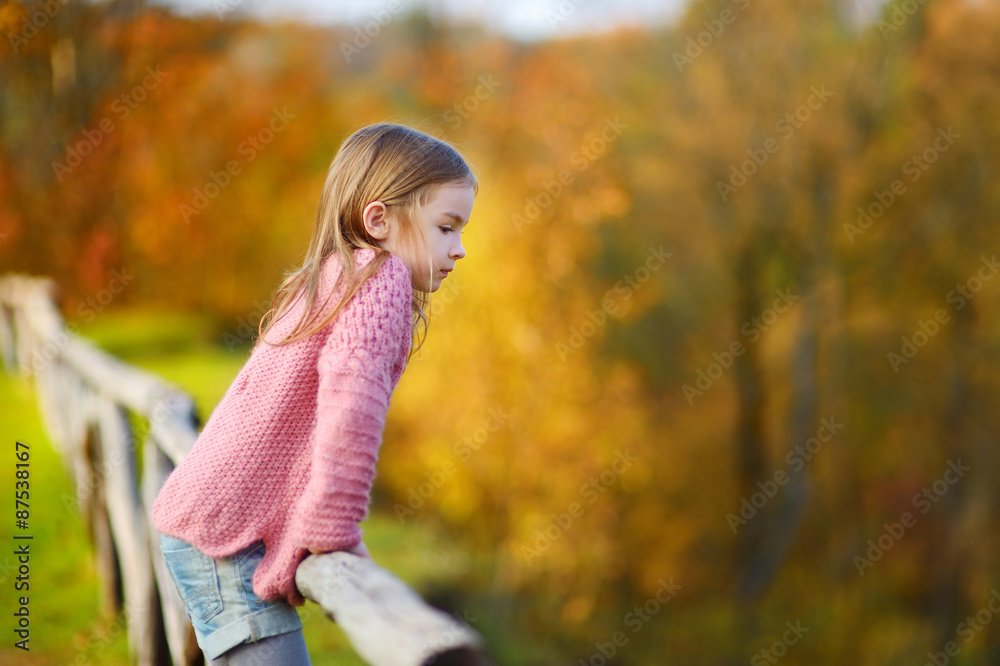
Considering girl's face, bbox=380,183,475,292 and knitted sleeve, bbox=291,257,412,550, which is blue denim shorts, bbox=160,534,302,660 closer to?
knitted sleeve, bbox=291,257,412,550

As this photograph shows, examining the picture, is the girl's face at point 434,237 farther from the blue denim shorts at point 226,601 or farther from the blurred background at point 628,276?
the blurred background at point 628,276

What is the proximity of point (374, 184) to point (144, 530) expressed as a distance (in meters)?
1.94

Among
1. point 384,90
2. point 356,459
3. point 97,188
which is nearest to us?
point 356,459

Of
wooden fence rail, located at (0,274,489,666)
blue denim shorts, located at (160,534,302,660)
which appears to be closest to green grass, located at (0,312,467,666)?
wooden fence rail, located at (0,274,489,666)

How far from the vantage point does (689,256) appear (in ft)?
49.4

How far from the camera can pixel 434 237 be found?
1.86 metres

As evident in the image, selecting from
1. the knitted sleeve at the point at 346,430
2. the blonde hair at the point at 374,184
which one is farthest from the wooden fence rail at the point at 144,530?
the blonde hair at the point at 374,184

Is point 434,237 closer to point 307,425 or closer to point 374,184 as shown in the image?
point 374,184

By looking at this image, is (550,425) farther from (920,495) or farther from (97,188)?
(920,495)

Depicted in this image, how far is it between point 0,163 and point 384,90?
8.37 meters

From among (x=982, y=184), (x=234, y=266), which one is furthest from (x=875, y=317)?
(x=234, y=266)

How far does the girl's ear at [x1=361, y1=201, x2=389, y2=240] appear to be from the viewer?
1.83 meters

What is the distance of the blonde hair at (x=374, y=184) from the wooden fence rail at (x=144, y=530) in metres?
0.61

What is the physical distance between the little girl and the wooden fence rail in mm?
135
